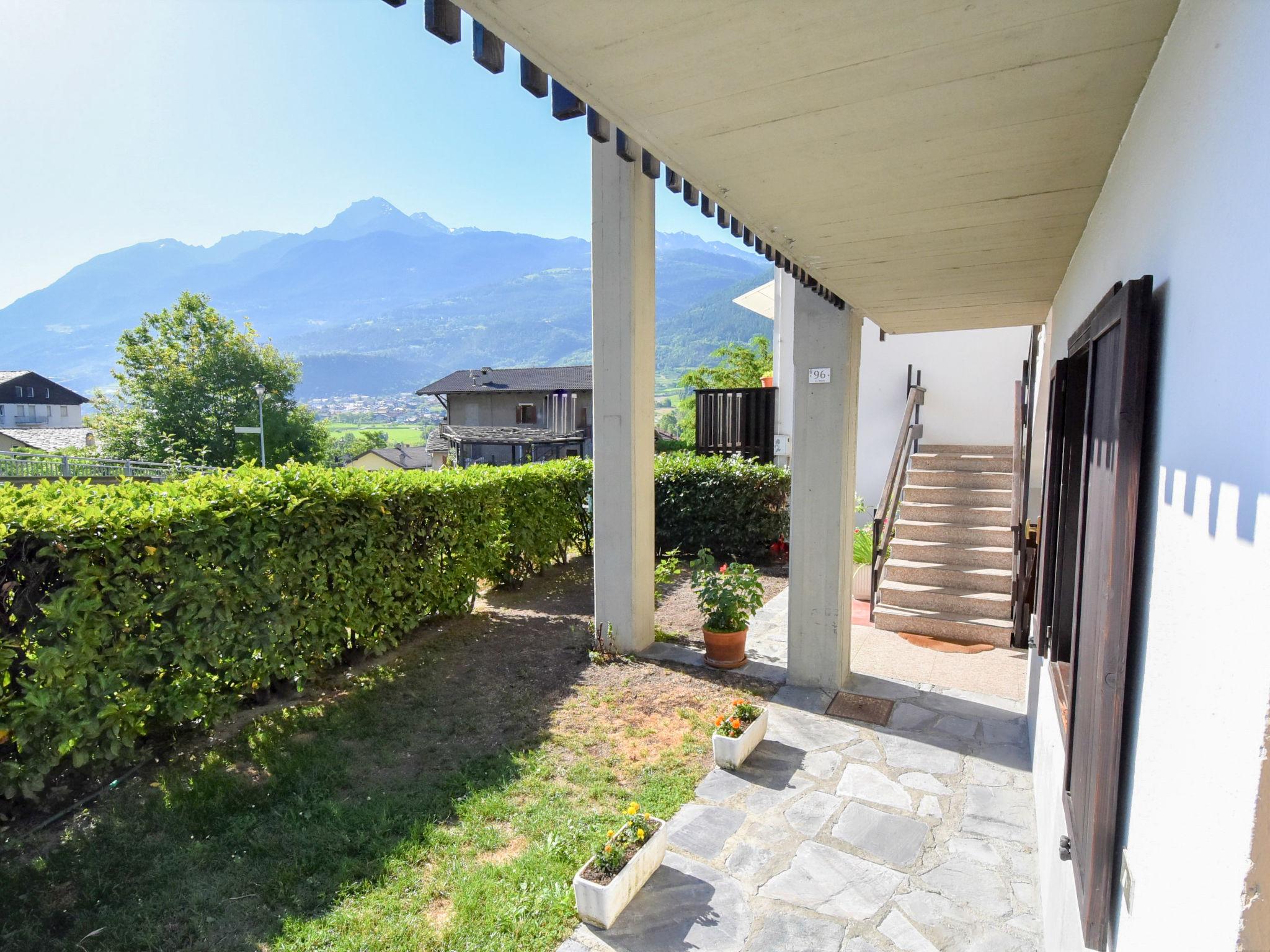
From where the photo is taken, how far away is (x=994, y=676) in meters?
5.41

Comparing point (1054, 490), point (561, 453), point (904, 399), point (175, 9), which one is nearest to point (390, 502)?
point (1054, 490)

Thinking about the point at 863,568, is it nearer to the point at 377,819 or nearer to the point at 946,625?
the point at 946,625

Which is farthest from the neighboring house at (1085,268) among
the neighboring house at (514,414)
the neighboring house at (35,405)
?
the neighboring house at (35,405)

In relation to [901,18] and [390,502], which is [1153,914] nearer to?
[901,18]

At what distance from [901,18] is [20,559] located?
429 cm

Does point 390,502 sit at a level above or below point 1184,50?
below

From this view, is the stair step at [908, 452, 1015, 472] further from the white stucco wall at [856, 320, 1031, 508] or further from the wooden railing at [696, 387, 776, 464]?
the wooden railing at [696, 387, 776, 464]

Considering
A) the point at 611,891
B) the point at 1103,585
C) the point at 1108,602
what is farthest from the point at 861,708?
the point at 1108,602

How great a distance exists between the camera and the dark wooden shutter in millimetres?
1329

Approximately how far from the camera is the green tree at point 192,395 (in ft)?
150

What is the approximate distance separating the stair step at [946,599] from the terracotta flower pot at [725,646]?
2.16 meters

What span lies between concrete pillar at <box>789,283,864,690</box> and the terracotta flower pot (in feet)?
1.66

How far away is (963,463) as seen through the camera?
8.24 m

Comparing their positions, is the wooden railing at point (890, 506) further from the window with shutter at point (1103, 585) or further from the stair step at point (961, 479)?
the window with shutter at point (1103, 585)
